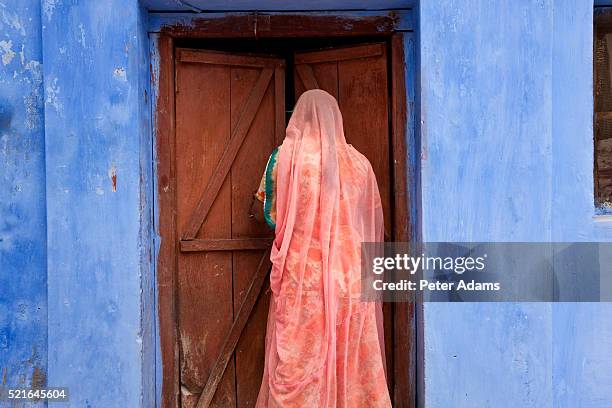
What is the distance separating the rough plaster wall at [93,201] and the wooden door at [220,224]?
459 millimetres

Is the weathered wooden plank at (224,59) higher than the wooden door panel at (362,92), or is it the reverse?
the weathered wooden plank at (224,59)

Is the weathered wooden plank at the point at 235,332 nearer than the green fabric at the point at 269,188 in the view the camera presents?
No

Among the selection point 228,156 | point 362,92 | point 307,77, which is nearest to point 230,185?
point 228,156

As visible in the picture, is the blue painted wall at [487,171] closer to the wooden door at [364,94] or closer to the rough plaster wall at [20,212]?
the wooden door at [364,94]

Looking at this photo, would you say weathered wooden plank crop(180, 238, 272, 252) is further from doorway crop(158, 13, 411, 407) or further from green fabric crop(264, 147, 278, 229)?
green fabric crop(264, 147, 278, 229)

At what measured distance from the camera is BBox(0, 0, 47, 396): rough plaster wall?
3.05m

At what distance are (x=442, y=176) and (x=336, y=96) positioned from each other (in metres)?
0.92

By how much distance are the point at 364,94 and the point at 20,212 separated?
1.95 metres

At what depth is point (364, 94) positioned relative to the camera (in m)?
3.53

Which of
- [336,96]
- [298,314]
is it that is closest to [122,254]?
[298,314]

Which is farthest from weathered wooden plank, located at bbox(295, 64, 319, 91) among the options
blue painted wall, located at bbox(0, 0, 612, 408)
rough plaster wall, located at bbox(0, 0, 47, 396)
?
rough plaster wall, located at bbox(0, 0, 47, 396)

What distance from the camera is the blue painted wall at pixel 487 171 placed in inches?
119

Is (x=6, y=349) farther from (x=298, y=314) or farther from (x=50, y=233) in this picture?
(x=298, y=314)

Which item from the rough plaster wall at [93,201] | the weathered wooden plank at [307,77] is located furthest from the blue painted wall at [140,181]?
the weathered wooden plank at [307,77]
